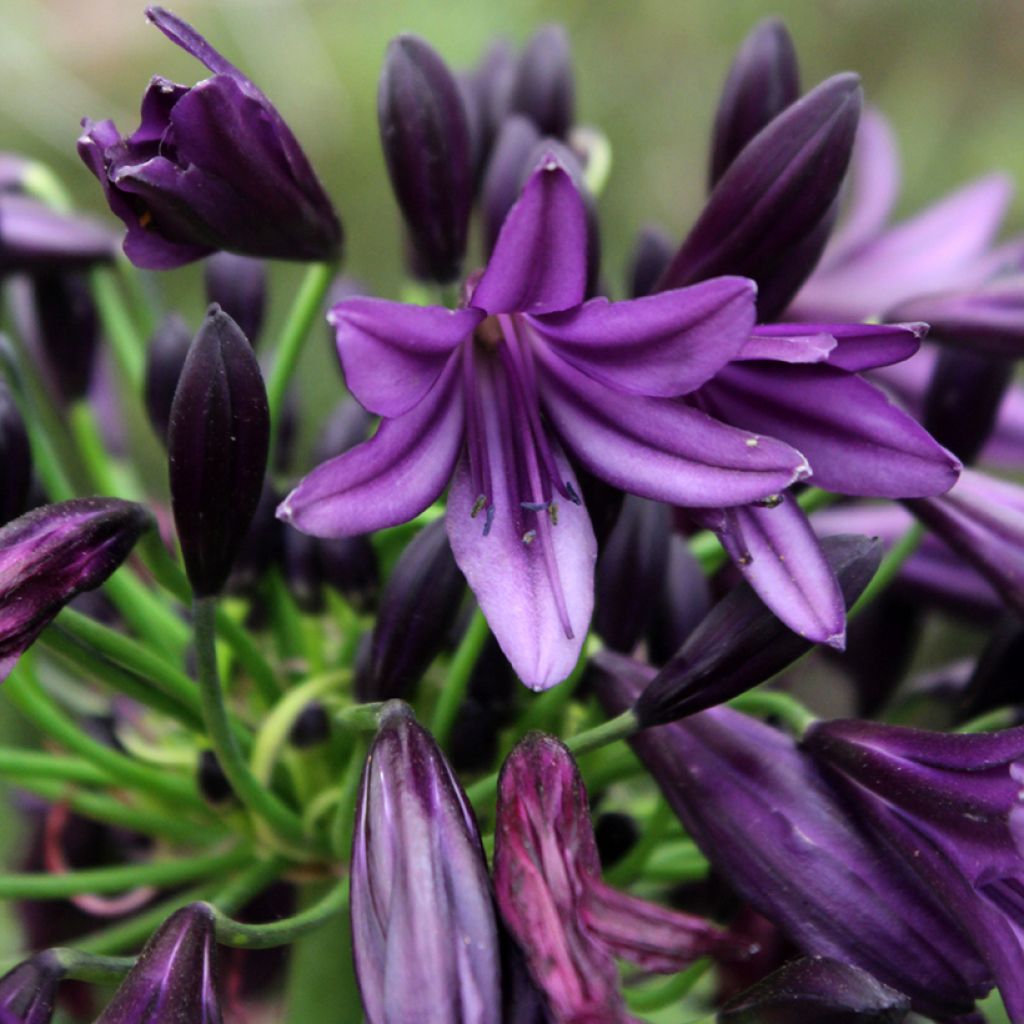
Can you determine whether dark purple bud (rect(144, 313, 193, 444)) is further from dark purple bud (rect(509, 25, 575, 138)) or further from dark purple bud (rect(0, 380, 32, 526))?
dark purple bud (rect(509, 25, 575, 138))

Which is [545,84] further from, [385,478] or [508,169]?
[385,478]

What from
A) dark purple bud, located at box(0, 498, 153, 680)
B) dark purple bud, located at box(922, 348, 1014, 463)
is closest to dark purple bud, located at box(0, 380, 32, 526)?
dark purple bud, located at box(0, 498, 153, 680)

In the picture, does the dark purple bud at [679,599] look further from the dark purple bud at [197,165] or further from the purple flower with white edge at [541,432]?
the dark purple bud at [197,165]

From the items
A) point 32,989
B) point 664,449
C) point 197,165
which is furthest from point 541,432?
point 32,989

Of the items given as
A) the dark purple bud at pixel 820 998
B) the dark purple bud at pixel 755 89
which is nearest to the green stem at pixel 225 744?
the dark purple bud at pixel 820 998

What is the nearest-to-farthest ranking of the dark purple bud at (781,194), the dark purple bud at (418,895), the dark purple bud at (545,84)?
the dark purple bud at (418,895)
the dark purple bud at (781,194)
the dark purple bud at (545,84)
